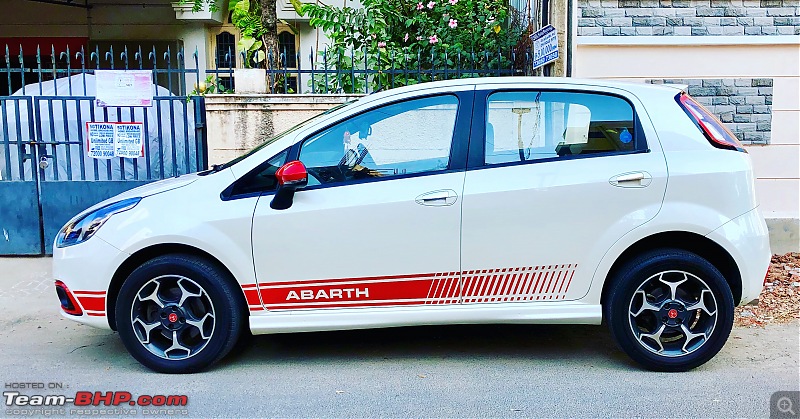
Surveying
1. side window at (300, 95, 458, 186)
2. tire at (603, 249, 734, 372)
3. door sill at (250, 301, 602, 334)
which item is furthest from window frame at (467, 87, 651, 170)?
door sill at (250, 301, 602, 334)

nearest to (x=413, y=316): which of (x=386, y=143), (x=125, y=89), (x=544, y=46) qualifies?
(x=386, y=143)

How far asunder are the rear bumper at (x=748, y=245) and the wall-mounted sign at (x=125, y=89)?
5.43m

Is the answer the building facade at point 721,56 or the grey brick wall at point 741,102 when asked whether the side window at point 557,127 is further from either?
the grey brick wall at point 741,102

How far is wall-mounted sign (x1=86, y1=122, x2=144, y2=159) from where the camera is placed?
7.48m

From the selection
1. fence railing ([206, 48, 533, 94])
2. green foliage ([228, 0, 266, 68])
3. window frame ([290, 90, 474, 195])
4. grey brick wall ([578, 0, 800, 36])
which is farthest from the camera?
green foliage ([228, 0, 266, 68])

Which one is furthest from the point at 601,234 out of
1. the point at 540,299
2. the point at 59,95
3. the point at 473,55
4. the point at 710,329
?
the point at 59,95

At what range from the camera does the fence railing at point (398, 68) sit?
7.59 meters

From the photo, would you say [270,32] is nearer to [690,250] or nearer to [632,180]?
[632,180]

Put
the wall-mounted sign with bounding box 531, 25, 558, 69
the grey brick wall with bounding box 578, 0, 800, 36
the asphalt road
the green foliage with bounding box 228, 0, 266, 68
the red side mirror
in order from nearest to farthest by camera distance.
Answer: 1. the asphalt road
2. the red side mirror
3. the wall-mounted sign with bounding box 531, 25, 558, 69
4. the grey brick wall with bounding box 578, 0, 800, 36
5. the green foliage with bounding box 228, 0, 266, 68

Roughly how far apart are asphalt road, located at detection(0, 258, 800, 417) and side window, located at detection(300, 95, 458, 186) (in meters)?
1.25

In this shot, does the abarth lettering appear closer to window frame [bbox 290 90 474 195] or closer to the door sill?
the door sill

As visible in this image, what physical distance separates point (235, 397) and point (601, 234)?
233cm

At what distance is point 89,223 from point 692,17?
578 cm

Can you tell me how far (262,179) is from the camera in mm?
4508
